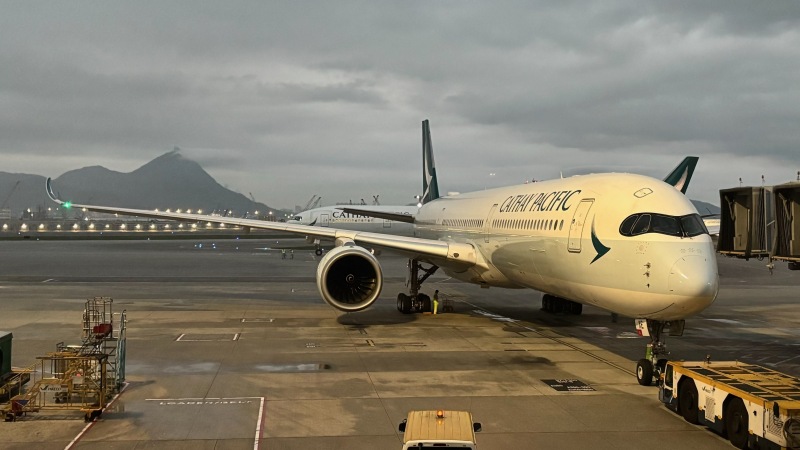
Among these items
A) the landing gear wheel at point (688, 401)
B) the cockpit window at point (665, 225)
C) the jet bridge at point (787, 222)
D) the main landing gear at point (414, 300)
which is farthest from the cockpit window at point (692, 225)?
the main landing gear at point (414, 300)

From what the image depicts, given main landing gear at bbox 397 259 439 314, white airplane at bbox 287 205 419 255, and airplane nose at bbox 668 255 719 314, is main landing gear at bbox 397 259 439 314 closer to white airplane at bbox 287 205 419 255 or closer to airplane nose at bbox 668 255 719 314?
airplane nose at bbox 668 255 719 314

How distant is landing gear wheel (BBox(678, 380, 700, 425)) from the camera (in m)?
10.8

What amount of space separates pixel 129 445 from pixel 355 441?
126 inches

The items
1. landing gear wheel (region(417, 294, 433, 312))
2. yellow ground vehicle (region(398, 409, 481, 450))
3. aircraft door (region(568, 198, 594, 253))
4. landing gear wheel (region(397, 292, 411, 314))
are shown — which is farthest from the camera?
landing gear wheel (region(417, 294, 433, 312))

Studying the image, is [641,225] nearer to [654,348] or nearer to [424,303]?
[654,348]

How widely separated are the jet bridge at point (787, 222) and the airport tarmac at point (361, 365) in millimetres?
2720

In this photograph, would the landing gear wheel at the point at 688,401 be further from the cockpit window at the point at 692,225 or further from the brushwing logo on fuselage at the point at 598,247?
the brushwing logo on fuselage at the point at 598,247

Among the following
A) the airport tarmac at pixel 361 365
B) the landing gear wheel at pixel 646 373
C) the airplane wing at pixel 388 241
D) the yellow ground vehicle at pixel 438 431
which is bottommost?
the airport tarmac at pixel 361 365

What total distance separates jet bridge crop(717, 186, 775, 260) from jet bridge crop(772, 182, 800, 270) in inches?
8.4

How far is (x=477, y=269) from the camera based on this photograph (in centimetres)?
2133

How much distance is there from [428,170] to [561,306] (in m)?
15.5

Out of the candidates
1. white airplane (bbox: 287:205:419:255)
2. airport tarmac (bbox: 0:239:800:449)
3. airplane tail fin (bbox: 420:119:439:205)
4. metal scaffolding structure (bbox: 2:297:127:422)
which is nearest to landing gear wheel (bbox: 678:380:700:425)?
airport tarmac (bbox: 0:239:800:449)

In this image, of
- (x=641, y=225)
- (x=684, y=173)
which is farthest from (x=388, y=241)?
(x=684, y=173)

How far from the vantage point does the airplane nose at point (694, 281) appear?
37.1ft
